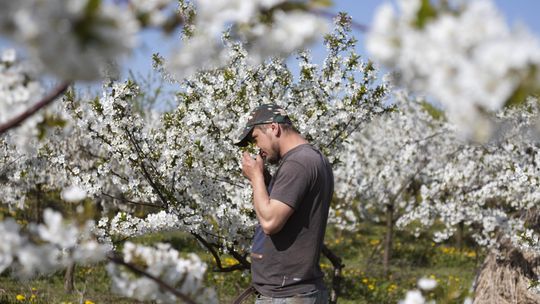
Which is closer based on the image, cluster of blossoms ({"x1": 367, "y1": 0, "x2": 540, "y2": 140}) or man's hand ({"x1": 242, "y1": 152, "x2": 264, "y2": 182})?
cluster of blossoms ({"x1": 367, "y1": 0, "x2": 540, "y2": 140})

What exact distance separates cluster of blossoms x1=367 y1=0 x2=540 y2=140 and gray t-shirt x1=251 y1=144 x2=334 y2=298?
1.84 meters

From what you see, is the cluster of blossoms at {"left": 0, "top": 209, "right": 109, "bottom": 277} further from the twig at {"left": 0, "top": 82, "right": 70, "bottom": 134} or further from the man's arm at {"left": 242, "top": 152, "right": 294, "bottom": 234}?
the man's arm at {"left": 242, "top": 152, "right": 294, "bottom": 234}

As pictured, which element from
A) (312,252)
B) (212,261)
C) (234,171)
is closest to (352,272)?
(212,261)

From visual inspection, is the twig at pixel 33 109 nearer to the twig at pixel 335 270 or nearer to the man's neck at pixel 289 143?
the man's neck at pixel 289 143

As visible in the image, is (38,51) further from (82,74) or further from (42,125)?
(42,125)

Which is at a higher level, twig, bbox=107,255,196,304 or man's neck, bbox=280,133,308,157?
man's neck, bbox=280,133,308,157

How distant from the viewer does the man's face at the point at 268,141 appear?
10.5 feet

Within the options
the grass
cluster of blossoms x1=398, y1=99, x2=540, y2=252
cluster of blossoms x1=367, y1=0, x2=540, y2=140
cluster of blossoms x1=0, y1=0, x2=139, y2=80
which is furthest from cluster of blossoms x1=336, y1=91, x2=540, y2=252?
cluster of blossoms x1=0, y1=0, x2=139, y2=80

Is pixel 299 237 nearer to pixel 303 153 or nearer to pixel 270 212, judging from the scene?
pixel 270 212

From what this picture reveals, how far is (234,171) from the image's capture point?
194 inches

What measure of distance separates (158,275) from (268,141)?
5.09 feet

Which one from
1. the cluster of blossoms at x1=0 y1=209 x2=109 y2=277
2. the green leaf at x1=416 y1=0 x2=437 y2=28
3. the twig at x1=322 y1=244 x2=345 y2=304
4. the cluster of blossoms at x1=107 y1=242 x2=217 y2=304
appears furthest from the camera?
the twig at x1=322 y1=244 x2=345 y2=304

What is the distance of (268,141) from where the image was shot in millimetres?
3213

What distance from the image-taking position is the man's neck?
3.18m
